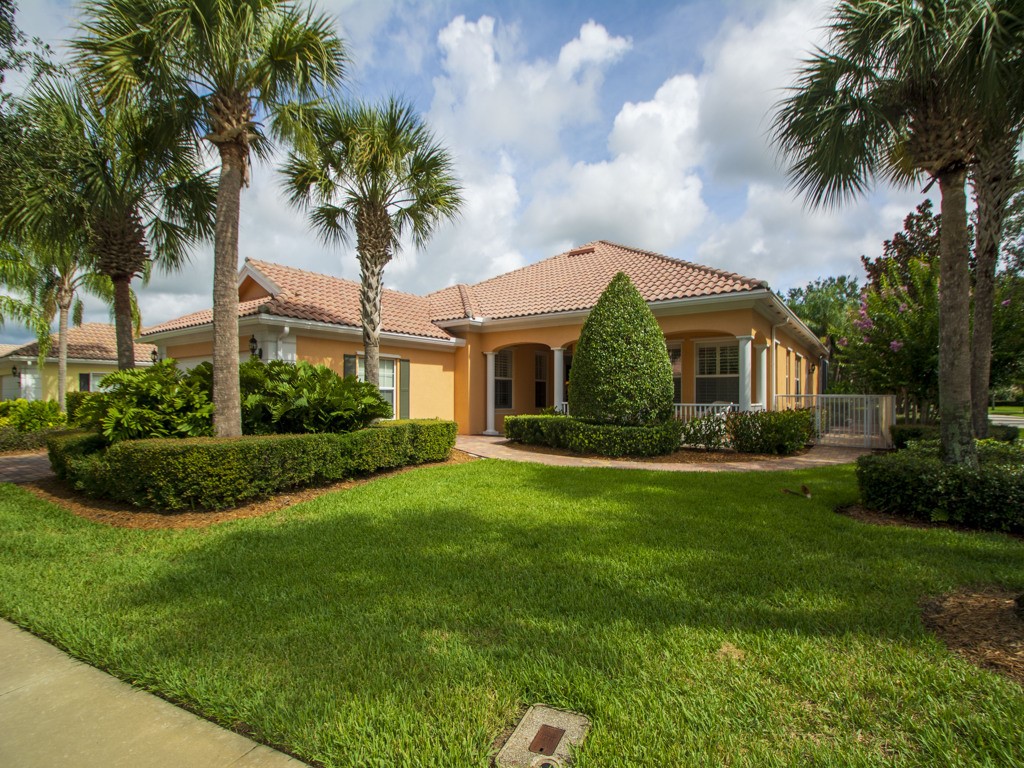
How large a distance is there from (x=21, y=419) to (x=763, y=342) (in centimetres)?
2219

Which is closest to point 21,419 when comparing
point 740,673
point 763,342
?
point 740,673

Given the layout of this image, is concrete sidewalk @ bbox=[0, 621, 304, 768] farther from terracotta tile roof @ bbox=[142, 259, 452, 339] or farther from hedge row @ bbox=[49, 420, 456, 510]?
terracotta tile roof @ bbox=[142, 259, 452, 339]

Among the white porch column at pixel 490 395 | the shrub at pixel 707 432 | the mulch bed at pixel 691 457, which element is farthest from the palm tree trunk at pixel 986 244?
the white porch column at pixel 490 395

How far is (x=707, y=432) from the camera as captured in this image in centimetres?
1200

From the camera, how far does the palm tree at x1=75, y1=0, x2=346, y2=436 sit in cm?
693

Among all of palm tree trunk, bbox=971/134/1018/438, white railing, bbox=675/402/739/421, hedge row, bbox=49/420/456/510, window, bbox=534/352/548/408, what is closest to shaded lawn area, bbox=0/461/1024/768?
hedge row, bbox=49/420/456/510

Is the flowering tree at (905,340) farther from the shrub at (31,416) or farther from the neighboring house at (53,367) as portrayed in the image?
the neighboring house at (53,367)

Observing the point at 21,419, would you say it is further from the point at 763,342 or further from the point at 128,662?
the point at 763,342

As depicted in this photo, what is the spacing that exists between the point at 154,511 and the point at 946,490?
10016 millimetres

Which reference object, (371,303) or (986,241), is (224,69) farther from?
(986,241)

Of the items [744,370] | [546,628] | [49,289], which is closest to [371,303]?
[546,628]

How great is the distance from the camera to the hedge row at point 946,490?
5531mm

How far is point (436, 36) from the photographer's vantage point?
937 centimetres

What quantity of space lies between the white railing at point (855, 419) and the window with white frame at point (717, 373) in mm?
2147
